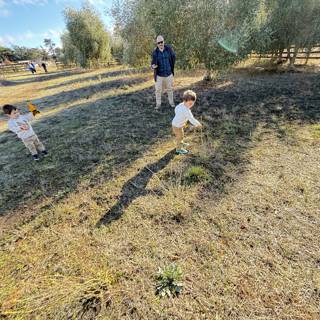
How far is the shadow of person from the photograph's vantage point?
135 inches

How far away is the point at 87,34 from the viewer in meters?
25.7

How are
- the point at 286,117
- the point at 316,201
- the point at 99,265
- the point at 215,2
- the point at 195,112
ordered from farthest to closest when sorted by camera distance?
1. the point at 215,2
2. the point at 195,112
3. the point at 286,117
4. the point at 316,201
5. the point at 99,265

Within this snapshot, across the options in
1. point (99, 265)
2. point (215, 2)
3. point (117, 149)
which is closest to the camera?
point (99, 265)

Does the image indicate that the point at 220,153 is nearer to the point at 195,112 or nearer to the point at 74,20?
the point at 195,112

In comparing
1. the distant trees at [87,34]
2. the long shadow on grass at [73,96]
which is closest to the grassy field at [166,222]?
the long shadow on grass at [73,96]

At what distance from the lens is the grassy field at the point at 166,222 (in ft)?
7.54

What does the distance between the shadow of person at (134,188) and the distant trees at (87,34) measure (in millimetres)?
26903

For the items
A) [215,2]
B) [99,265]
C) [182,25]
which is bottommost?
[99,265]

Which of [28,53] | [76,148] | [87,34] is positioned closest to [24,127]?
[76,148]

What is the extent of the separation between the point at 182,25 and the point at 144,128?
6.17 m

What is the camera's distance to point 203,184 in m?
3.83

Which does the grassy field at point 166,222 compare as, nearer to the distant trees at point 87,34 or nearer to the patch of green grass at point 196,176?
the patch of green grass at point 196,176

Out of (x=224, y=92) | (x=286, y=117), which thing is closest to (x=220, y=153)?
(x=286, y=117)

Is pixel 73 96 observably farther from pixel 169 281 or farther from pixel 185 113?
pixel 169 281
